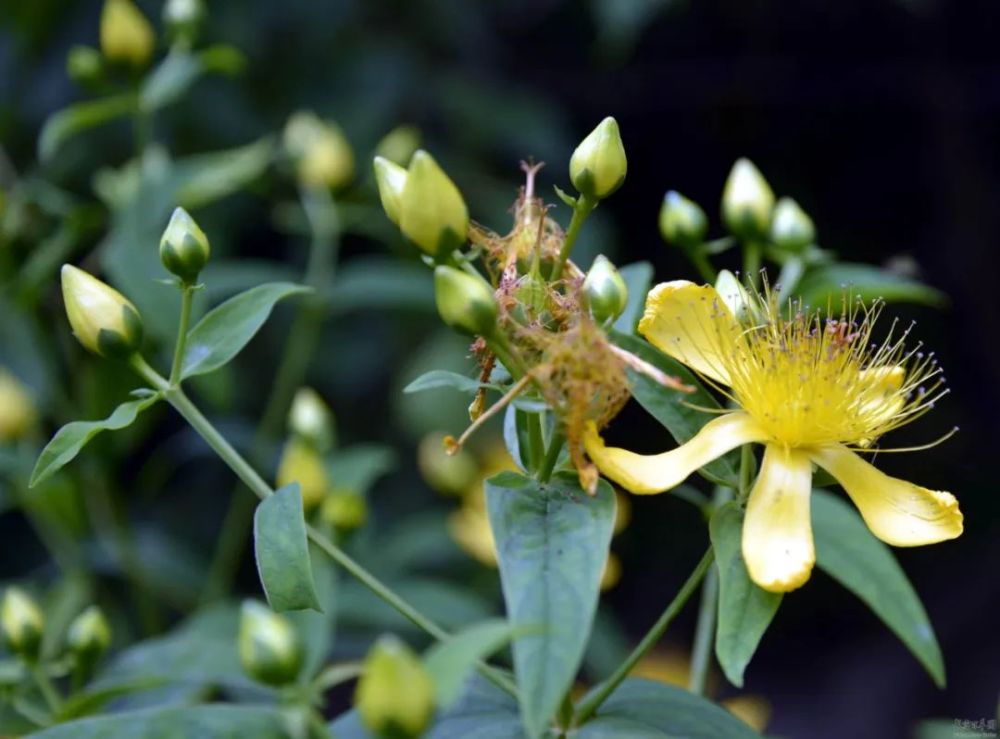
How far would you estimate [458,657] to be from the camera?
1.84 ft

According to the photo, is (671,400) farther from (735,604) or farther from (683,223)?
(683,223)

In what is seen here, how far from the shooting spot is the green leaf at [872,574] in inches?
34.4

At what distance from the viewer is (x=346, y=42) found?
193 centimetres

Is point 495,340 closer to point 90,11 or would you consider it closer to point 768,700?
point 90,11

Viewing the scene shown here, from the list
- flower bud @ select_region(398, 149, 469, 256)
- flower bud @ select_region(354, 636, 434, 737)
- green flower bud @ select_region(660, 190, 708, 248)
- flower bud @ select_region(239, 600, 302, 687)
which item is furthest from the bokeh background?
flower bud @ select_region(354, 636, 434, 737)

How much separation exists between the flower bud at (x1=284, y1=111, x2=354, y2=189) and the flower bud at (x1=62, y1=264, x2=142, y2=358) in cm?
73

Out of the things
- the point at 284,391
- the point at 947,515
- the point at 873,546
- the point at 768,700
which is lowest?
the point at 768,700

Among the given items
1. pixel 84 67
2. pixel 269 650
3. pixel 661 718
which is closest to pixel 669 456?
pixel 661 718

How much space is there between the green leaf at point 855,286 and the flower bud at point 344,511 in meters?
0.45

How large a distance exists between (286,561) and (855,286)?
0.59 metres

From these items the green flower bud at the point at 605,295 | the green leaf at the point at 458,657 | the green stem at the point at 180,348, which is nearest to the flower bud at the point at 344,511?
the green stem at the point at 180,348

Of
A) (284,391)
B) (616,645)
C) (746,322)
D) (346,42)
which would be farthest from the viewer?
(346,42)

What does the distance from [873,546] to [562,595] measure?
401 mm

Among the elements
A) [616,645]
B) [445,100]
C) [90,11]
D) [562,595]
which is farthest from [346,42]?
[562,595]
